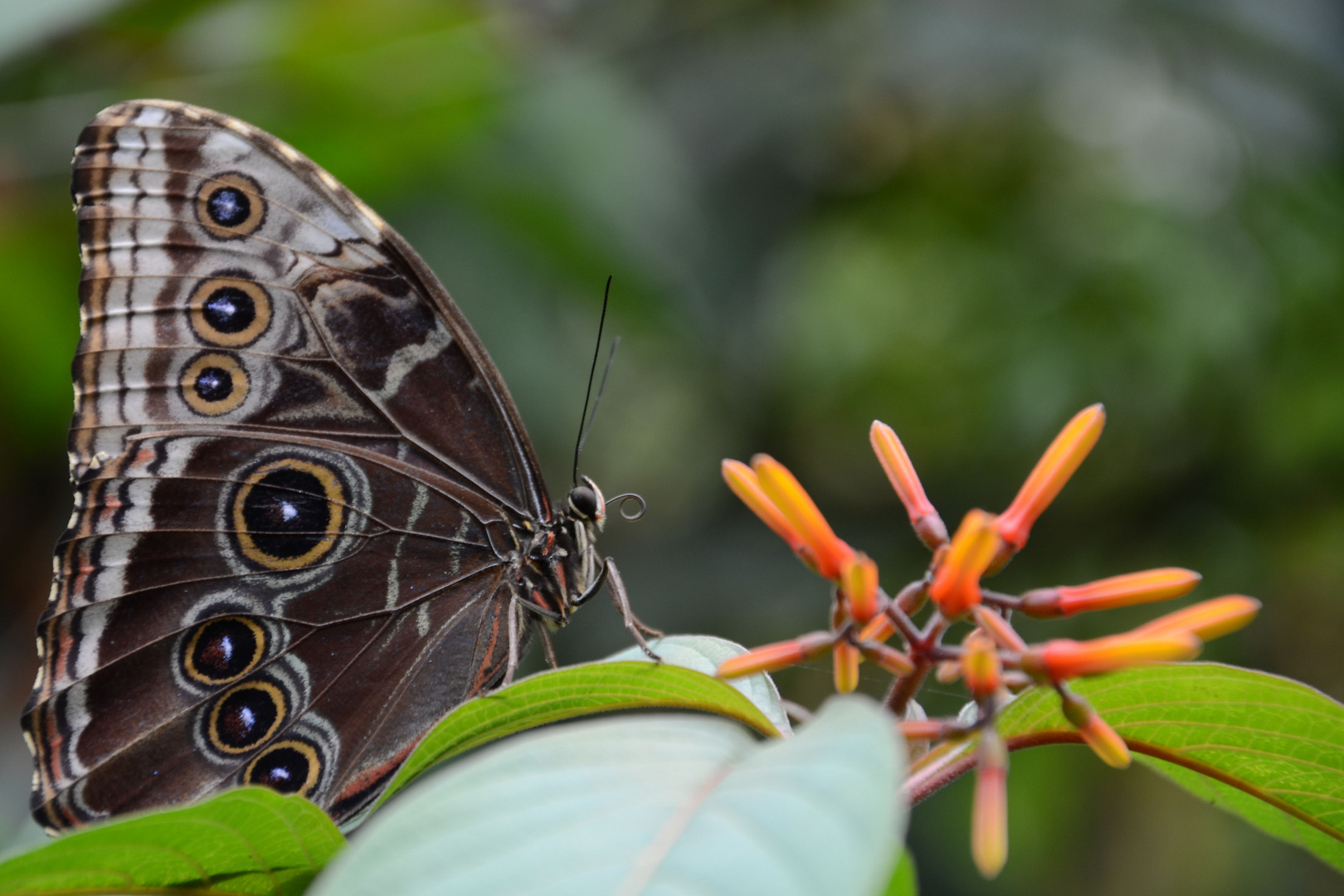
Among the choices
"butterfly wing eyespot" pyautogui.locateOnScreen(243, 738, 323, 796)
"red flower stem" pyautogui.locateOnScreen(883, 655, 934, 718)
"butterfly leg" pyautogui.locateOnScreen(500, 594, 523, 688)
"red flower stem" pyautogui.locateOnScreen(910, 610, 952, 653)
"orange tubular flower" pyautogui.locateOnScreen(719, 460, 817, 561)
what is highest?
"orange tubular flower" pyautogui.locateOnScreen(719, 460, 817, 561)

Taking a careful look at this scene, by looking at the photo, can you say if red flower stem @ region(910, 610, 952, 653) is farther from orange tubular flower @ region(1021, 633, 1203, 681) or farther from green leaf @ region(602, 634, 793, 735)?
green leaf @ region(602, 634, 793, 735)

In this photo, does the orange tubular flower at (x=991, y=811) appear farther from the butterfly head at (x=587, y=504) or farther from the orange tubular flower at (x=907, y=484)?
the butterfly head at (x=587, y=504)

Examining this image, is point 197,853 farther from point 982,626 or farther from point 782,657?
point 982,626

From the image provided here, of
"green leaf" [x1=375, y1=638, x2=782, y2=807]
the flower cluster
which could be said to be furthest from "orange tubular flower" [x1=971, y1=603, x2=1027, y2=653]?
"green leaf" [x1=375, y1=638, x2=782, y2=807]

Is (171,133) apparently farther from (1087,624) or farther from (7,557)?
(1087,624)

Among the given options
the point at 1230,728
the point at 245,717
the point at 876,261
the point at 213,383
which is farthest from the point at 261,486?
the point at 876,261

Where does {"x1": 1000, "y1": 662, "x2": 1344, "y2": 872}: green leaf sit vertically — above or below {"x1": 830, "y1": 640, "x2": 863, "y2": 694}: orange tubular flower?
below

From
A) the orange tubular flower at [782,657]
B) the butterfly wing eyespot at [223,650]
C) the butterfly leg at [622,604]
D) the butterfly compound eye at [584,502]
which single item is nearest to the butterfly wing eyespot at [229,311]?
the butterfly wing eyespot at [223,650]
